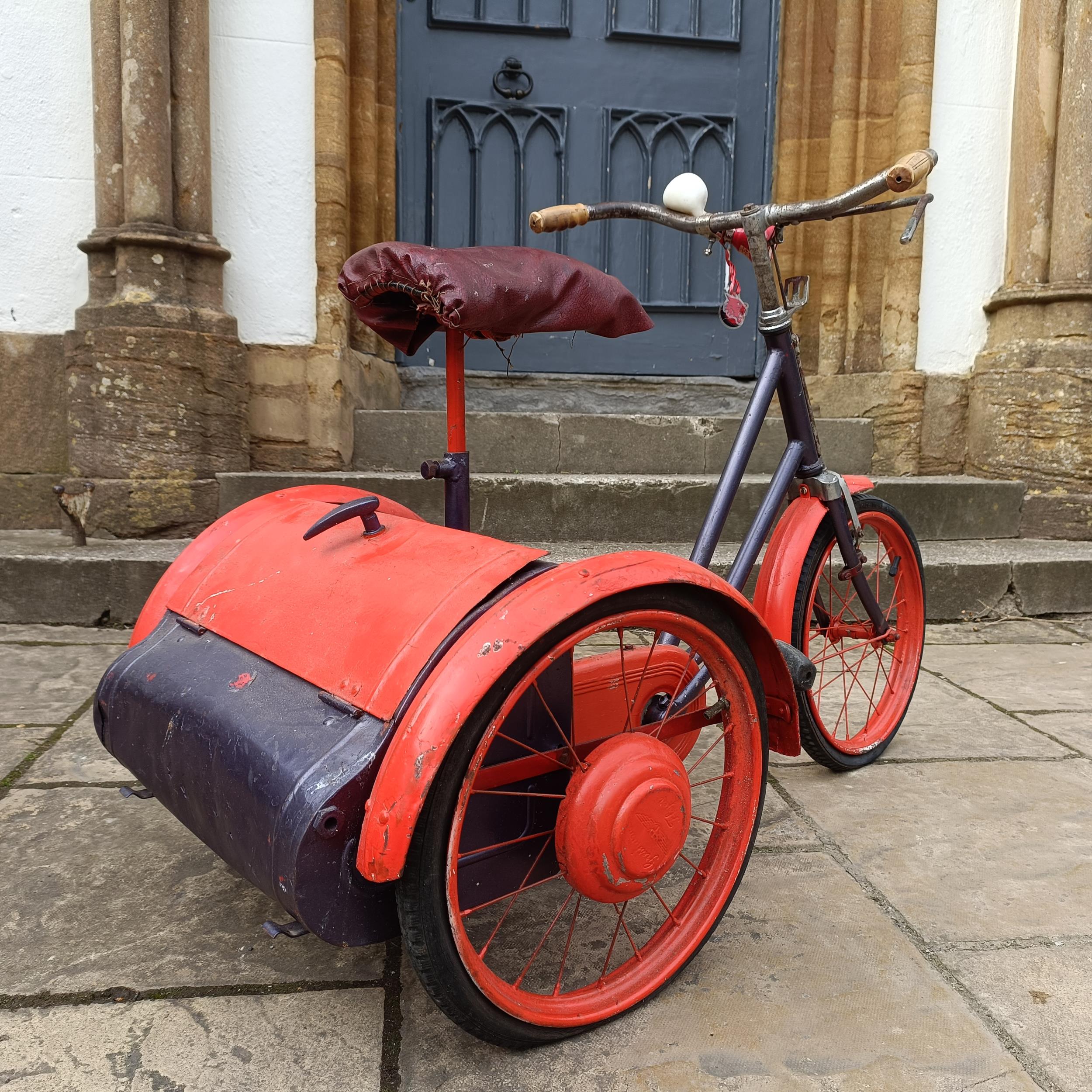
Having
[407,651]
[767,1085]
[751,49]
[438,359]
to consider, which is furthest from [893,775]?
[751,49]

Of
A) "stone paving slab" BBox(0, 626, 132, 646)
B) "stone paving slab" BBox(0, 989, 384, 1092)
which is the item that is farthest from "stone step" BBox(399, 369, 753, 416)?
"stone paving slab" BBox(0, 989, 384, 1092)

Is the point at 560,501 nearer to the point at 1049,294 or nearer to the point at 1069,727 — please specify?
the point at 1069,727

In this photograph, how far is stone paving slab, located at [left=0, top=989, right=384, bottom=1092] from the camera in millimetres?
1250

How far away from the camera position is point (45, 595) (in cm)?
352

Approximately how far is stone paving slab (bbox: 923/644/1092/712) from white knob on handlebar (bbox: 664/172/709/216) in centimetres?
190

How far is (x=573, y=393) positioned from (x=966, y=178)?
2265 millimetres

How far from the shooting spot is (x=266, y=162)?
4238 mm

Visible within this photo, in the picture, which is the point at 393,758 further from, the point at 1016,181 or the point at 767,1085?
the point at 1016,181

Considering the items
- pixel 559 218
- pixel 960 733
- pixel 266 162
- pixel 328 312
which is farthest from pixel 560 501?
pixel 559 218

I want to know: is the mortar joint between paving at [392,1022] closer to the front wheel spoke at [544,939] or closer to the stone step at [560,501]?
the front wheel spoke at [544,939]

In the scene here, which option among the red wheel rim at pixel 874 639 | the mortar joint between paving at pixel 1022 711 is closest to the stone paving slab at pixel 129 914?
the red wheel rim at pixel 874 639

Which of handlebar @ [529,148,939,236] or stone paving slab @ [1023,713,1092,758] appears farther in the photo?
stone paving slab @ [1023,713,1092,758]

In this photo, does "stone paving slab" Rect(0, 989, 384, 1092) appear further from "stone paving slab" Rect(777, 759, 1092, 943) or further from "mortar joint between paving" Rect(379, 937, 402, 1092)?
"stone paving slab" Rect(777, 759, 1092, 943)

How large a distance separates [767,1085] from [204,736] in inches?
36.2
